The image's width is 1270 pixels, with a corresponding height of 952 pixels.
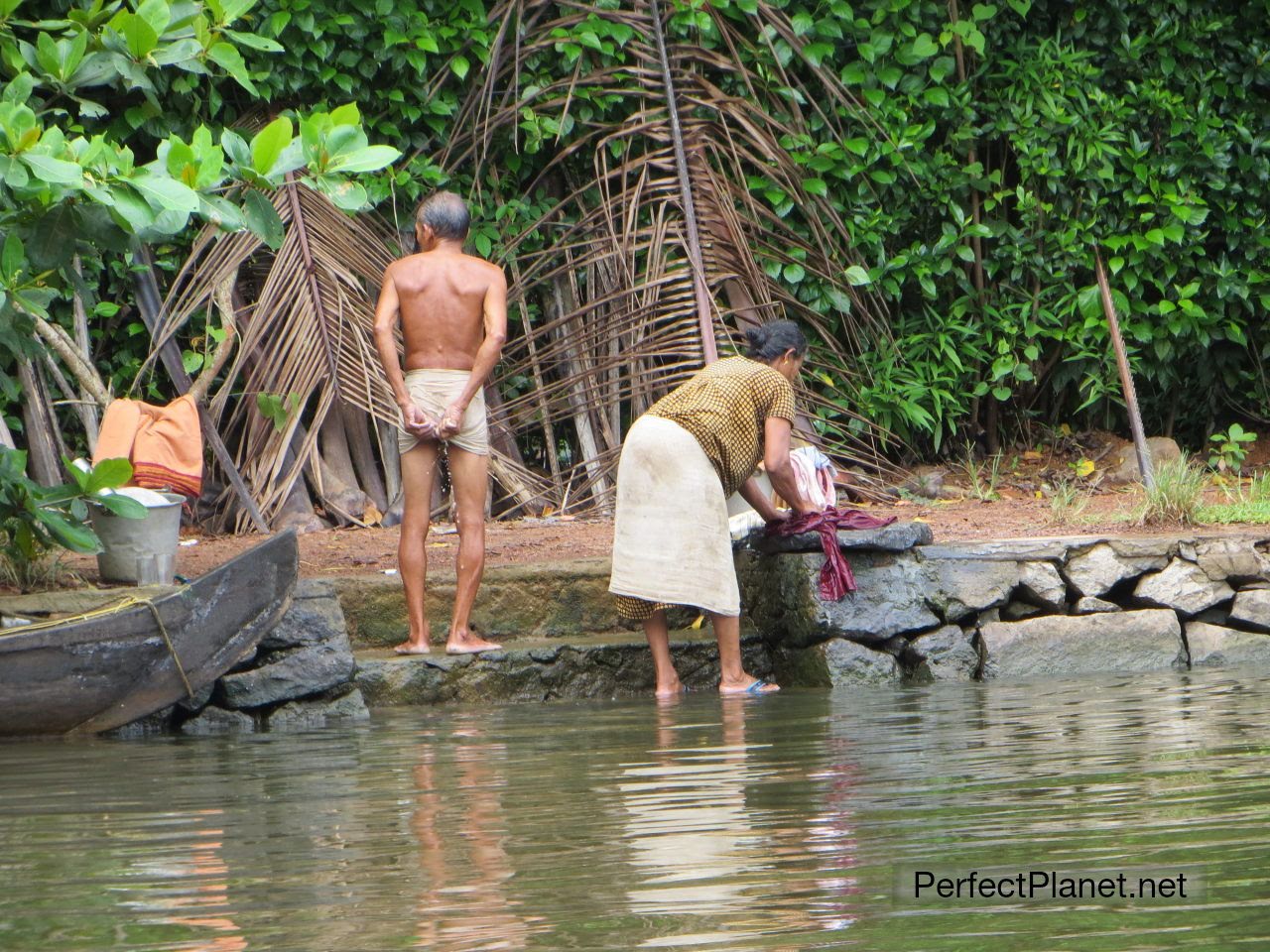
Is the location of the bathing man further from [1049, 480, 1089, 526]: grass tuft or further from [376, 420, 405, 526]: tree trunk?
[1049, 480, 1089, 526]: grass tuft

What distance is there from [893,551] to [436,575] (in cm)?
197

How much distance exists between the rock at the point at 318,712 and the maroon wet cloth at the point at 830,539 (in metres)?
1.92

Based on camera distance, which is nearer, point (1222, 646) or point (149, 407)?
point (149, 407)

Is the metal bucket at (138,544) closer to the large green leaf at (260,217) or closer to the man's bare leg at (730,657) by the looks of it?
the large green leaf at (260,217)

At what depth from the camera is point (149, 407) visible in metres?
6.43

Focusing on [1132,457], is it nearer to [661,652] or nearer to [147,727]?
[661,652]

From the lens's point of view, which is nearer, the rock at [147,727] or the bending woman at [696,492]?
the rock at [147,727]

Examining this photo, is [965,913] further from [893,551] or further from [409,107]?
[409,107]

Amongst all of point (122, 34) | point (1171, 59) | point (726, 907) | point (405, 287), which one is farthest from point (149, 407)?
point (1171, 59)

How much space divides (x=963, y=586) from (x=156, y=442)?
3.39 metres

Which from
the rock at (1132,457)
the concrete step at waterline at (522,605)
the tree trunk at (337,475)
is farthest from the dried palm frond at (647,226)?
the concrete step at waterline at (522,605)

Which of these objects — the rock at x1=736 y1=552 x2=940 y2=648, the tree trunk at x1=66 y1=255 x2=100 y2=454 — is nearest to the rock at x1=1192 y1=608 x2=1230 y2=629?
the rock at x1=736 y1=552 x2=940 y2=648

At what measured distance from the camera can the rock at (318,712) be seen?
238 inches

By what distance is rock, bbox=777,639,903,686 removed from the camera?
6.75m
